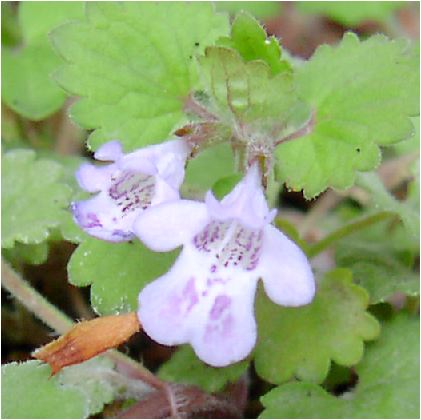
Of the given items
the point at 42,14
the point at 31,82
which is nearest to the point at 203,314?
the point at 31,82

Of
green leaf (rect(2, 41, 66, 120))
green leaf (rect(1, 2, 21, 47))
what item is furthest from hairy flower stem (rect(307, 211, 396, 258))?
green leaf (rect(1, 2, 21, 47))

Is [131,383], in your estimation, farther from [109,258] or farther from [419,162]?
[419,162]

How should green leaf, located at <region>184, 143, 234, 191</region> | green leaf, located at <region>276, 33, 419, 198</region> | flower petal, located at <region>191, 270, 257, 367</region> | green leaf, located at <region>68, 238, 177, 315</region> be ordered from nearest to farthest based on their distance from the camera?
flower petal, located at <region>191, 270, 257, 367</region> < green leaf, located at <region>276, 33, 419, 198</region> < green leaf, located at <region>68, 238, 177, 315</region> < green leaf, located at <region>184, 143, 234, 191</region>

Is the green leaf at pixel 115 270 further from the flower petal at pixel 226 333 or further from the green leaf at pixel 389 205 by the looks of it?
the green leaf at pixel 389 205

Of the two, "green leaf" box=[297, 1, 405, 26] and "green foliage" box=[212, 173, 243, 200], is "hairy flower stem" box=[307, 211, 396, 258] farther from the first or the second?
"green leaf" box=[297, 1, 405, 26]

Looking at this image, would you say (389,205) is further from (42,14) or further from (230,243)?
(42,14)

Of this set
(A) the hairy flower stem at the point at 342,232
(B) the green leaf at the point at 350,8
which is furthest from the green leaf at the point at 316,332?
(B) the green leaf at the point at 350,8

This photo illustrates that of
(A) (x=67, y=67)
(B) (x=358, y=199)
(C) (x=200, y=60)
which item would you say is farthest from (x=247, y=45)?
(B) (x=358, y=199)
